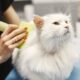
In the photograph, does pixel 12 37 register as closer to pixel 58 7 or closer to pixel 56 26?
pixel 56 26

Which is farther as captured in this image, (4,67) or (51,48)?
(4,67)

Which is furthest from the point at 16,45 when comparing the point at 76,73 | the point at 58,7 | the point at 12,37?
the point at 58,7

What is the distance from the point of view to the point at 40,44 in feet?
1.75

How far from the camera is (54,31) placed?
493mm

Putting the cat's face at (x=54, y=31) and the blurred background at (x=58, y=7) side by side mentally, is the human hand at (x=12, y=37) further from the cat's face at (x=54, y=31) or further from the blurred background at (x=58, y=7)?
the blurred background at (x=58, y=7)

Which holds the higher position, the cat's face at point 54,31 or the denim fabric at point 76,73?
the cat's face at point 54,31

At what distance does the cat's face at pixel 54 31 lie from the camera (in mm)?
494

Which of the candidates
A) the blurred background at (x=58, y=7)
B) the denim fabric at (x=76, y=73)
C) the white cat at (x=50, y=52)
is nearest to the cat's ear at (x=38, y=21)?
the white cat at (x=50, y=52)

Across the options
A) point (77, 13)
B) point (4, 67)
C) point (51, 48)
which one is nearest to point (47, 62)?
point (51, 48)

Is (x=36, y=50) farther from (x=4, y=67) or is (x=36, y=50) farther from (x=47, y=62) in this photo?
(x=4, y=67)

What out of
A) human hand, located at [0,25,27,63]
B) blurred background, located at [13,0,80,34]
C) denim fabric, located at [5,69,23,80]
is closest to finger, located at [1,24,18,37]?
human hand, located at [0,25,27,63]

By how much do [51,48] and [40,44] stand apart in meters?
0.03

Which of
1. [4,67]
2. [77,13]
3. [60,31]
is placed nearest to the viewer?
[60,31]

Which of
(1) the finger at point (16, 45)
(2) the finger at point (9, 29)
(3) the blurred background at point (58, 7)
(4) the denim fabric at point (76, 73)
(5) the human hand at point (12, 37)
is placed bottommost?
(4) the denim fabric at point (76, 73)
